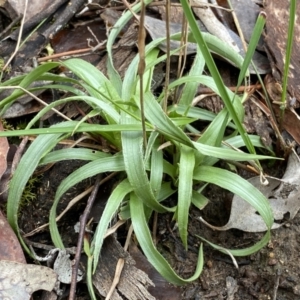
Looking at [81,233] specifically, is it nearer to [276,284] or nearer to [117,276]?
[117,276]

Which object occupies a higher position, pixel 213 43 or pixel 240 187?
pixel 213 43

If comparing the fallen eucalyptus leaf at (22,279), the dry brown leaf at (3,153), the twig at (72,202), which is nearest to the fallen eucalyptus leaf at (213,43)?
the twig at (72,202)

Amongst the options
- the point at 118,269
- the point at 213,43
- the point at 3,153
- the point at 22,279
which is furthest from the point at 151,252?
the point at 213,43

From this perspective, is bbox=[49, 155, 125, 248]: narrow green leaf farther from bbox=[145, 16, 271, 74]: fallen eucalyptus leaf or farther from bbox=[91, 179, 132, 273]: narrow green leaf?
bbox=[145, 16, 271, 74]: fallen eucalyptus leaf

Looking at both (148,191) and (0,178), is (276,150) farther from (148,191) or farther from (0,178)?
(0,178)

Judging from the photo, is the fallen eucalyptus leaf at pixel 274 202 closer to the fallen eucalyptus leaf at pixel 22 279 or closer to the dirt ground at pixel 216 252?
the dirt ground at pixel 216 252
